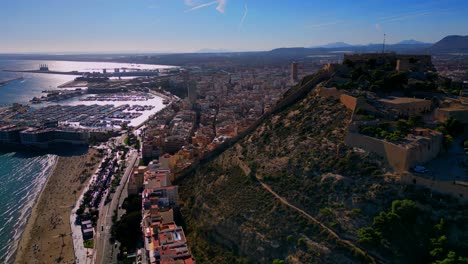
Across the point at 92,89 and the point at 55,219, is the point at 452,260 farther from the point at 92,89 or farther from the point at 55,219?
the point at 92,89

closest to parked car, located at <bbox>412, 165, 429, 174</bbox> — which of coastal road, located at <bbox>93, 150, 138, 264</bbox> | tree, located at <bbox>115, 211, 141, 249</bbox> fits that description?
tree, located at <bbox>115, 211, 141, 249</bbox>

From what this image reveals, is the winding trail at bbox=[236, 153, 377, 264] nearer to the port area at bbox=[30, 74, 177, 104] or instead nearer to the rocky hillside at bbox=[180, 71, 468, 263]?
the rocky hillside at bbox=[180, 71, 468, 263]

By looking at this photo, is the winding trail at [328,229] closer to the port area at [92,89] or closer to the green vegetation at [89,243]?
the green vegetation at [89,243]

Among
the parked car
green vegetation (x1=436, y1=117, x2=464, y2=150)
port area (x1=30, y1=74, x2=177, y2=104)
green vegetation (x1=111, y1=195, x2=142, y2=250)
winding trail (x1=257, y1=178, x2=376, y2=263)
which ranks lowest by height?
green vegetation (x1=111, y1=195, x2=142, y2=250)

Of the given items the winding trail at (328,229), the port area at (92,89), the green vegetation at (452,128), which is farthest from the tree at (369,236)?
the port area at (92,89)

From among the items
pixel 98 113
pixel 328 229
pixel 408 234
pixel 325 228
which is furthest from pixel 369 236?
pixel 98 113

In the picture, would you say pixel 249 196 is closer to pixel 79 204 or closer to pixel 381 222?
pixel 381 222

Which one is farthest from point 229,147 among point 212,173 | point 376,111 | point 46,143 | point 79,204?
point 46,143
